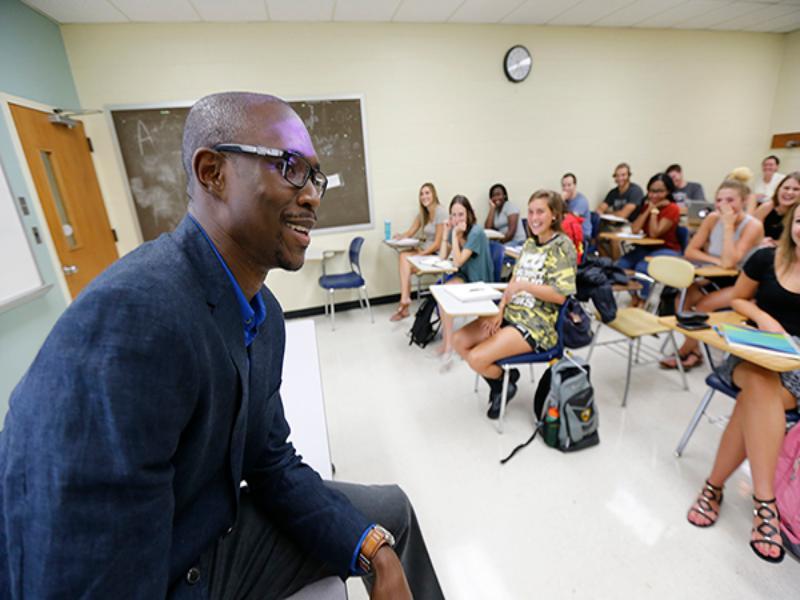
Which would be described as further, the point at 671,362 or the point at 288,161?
the point at 671,362

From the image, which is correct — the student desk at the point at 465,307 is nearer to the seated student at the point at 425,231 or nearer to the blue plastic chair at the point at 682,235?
the seated student at the point at 425,231

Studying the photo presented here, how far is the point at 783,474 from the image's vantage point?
144cm

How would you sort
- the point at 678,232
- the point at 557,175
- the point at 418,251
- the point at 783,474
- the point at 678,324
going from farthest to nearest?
the point at 557,175 < the point at 418,251 < the point at 678,232 < the point at 678,324 < the point at 783,474

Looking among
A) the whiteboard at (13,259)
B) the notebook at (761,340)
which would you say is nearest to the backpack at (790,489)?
the notebook at (761,340)

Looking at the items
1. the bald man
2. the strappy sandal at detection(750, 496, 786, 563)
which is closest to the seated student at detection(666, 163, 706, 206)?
the strappy sandal at detection(750, 496, 786, 563)

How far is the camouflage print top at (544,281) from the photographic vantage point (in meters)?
2.07

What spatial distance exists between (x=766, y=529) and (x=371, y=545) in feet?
5.44

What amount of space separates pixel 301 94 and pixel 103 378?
4.11m

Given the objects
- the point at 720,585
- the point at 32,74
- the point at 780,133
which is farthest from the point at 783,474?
the point at 780,133

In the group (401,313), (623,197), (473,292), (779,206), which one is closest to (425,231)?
(401,313)

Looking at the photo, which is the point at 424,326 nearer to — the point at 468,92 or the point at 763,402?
the point at 763,402

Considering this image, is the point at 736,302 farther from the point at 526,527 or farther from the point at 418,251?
the point at 418,251

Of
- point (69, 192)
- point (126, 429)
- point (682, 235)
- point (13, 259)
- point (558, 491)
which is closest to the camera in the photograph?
point (126, 429)

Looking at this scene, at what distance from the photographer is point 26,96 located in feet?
8.86
